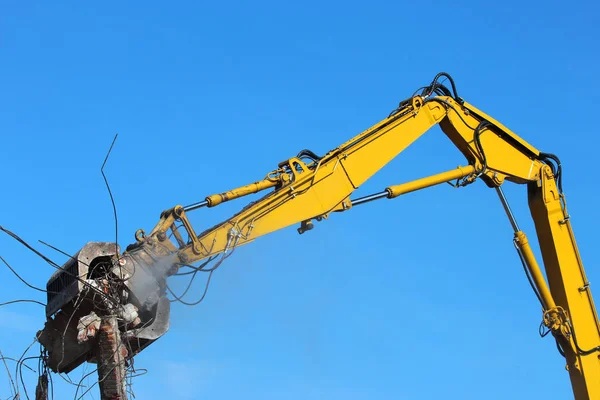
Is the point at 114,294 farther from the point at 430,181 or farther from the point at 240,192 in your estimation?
the point at 430,181

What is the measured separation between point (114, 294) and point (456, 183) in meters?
5.11

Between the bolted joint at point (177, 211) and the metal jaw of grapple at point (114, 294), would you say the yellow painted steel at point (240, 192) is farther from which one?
the metal jaw of grapple at point (114, 294)

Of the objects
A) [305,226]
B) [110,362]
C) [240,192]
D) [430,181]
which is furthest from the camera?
[430,181]

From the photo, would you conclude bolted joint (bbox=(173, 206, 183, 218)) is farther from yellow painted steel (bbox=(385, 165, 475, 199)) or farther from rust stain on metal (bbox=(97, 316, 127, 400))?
yellow painted steel (bbox=(385, 165, 475, 199))

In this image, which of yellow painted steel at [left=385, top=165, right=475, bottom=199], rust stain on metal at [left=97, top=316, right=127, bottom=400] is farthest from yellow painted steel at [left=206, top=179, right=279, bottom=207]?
yellow painted steel at [left=385, top=165, right=475, bottom=199]

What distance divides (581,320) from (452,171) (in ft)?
9.03

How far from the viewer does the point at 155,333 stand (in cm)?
956

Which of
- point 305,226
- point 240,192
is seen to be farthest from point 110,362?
point 305,226

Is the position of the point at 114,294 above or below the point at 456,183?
below

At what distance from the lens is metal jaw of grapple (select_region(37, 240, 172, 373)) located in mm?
9312

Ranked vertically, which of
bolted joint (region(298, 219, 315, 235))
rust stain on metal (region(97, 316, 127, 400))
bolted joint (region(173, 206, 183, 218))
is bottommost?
rust stain on metal (region(97, 316, 127, 400))

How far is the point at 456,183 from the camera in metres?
12.5

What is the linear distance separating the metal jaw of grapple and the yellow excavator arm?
366mm

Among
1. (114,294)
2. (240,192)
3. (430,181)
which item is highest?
(430,181)
